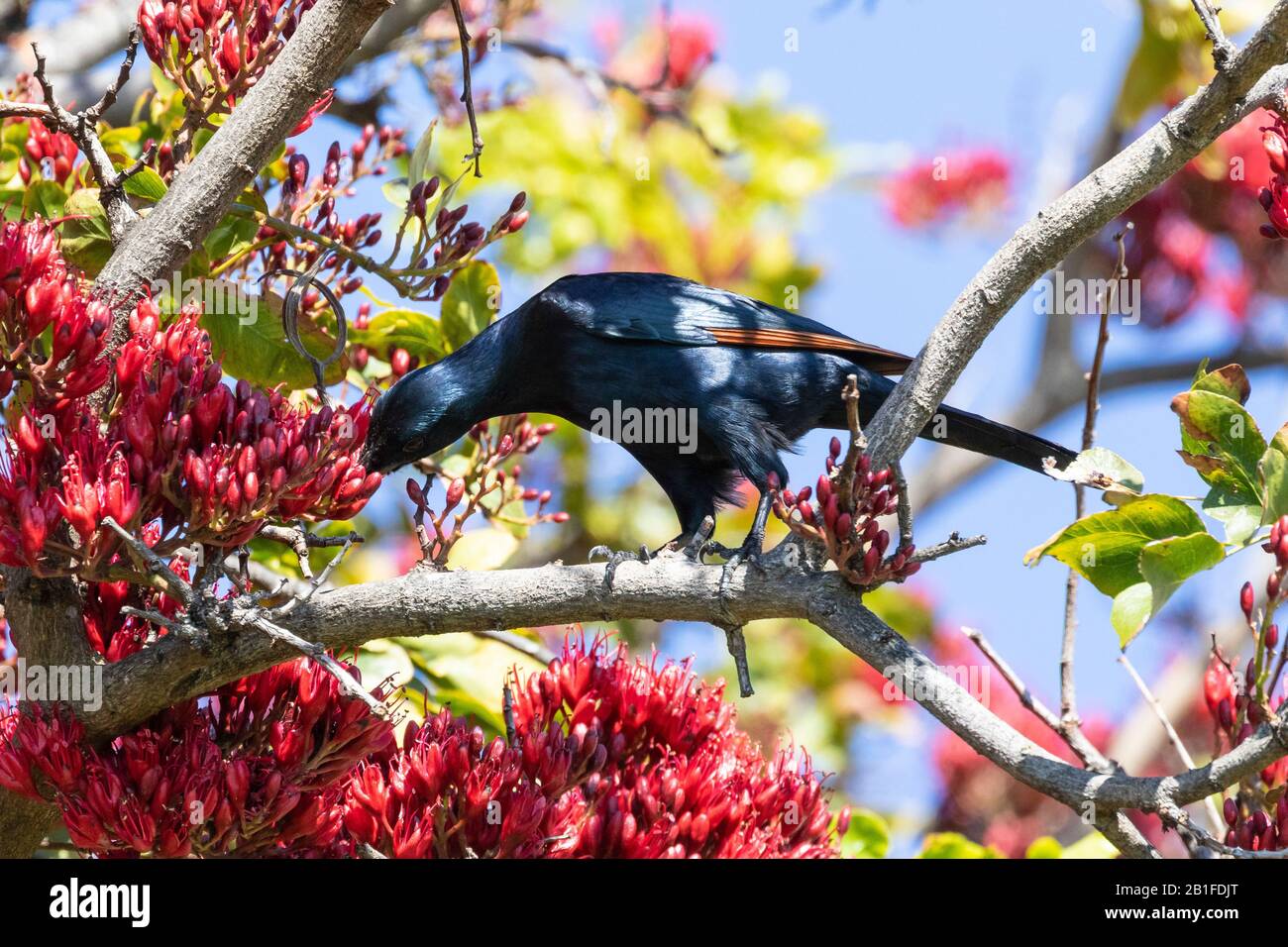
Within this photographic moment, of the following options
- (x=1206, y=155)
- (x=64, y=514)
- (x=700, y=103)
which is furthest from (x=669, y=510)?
(x=64, y=514)

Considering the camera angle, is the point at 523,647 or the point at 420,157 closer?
the point at 420,157

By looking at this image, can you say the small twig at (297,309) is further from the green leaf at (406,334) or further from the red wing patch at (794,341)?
the red wing patch at (794,341)

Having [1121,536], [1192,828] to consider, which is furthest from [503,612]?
[1192,828]

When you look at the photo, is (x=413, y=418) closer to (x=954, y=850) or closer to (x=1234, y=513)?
(x=954, y=850)

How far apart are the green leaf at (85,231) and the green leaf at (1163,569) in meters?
2.37

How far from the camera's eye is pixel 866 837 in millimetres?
4086

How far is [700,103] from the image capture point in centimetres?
761

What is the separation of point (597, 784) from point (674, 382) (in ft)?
6.23

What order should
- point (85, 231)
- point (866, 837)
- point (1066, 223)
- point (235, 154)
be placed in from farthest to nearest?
point (866, 837)
point (85, 231)
point (235, 154)
point (1066, 223)

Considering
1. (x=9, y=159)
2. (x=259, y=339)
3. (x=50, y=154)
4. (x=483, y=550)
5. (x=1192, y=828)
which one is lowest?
(x=1192, y=828)

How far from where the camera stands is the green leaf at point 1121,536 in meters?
2.62

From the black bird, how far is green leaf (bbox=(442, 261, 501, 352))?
0.08 metres

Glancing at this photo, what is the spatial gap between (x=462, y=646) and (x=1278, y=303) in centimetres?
518
